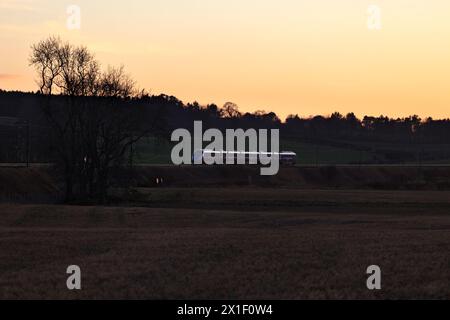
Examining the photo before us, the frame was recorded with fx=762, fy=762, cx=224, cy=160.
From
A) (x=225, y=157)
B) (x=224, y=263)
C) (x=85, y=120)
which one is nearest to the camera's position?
(x=224, y=263)

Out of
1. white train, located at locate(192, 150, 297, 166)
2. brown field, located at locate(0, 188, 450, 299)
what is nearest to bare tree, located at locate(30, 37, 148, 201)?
brown field, located at locate(0, 188, 450, 299)

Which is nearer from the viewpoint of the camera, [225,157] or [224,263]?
[224,263]

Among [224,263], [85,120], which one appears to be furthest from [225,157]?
[224,263]

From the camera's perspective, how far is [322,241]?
27641 mm

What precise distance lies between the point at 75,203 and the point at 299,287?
53.7 metres

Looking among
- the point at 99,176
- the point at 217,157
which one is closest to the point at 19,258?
the point at 99,176

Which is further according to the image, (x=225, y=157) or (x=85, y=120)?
(x=225, y=157)

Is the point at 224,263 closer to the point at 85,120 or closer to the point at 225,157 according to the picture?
the point at 85,120

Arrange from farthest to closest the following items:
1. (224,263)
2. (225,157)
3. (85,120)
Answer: (225,157)
(85,120)
(224,263)

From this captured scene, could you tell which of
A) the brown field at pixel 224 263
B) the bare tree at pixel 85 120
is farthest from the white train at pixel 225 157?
the brown field at pixel 224 263

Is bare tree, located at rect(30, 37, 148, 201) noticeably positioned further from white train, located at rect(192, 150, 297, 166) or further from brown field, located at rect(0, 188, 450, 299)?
white train, located at rect(192, 150, 297, 166)

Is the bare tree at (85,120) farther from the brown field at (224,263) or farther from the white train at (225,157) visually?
the white train at (225,157)

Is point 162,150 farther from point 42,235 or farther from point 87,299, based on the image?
point 87,299

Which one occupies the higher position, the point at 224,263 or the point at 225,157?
the point at 225,157
